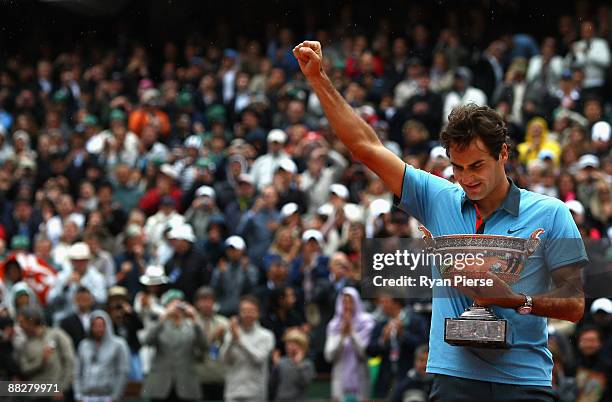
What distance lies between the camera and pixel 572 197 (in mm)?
11125

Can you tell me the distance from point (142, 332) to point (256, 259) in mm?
1324

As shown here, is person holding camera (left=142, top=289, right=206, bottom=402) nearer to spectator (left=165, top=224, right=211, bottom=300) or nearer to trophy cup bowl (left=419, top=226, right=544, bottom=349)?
spectator (left=165, top=224, right=211, bottom=300)

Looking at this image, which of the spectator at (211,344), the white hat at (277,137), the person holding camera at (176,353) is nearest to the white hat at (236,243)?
the spectator at (211,344)

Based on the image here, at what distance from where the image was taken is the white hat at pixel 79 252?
40.1ft

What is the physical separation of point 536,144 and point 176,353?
427 cm

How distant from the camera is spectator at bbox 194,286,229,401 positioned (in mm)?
10984

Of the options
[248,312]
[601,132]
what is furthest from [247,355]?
[601,132]

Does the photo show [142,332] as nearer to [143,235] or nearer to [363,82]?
[143,235]

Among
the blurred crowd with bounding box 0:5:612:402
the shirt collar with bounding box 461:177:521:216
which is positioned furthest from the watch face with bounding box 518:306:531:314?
the blurred crowd with bounding box 0:5:612:402

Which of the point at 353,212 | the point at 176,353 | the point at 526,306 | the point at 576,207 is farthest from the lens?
Result: the point at 353,212

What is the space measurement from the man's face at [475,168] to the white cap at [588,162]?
24.8ft

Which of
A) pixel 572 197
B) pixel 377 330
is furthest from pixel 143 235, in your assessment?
pixel 572 197

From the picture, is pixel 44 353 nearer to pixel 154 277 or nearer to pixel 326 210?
pixel 154 277

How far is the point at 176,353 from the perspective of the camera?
10.9 metres
